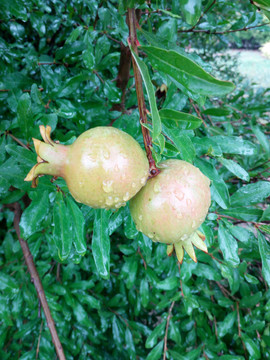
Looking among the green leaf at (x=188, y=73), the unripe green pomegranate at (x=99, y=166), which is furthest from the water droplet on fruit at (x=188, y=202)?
the green leaf at (x=188, y=73)

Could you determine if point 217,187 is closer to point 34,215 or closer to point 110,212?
point 110,212

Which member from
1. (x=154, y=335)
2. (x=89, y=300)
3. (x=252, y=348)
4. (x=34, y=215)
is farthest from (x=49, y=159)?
(x=252, y=348)

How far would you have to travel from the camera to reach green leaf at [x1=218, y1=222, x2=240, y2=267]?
37.1 inches

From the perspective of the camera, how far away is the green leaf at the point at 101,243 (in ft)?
2.61

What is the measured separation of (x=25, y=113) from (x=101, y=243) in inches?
18.1

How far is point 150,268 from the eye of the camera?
1491 millimetres

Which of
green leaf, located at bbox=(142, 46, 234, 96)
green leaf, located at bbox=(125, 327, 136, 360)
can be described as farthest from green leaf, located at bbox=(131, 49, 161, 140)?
green leaf, located at bbox=(125, 327, 136, 360)

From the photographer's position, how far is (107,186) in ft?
1.80

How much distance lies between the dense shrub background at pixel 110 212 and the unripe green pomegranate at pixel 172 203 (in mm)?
128

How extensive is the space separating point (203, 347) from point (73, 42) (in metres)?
1.61

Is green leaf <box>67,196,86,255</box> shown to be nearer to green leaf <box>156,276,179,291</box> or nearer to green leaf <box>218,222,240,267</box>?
green leaf <box>218,222,240,267</box>

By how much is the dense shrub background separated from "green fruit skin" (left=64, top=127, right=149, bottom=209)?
162 millimetres

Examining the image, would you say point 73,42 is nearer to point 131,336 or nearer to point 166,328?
point 166,328

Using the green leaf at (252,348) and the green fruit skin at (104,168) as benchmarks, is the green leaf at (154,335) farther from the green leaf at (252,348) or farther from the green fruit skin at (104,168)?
the green fruit skin at (104,168)
